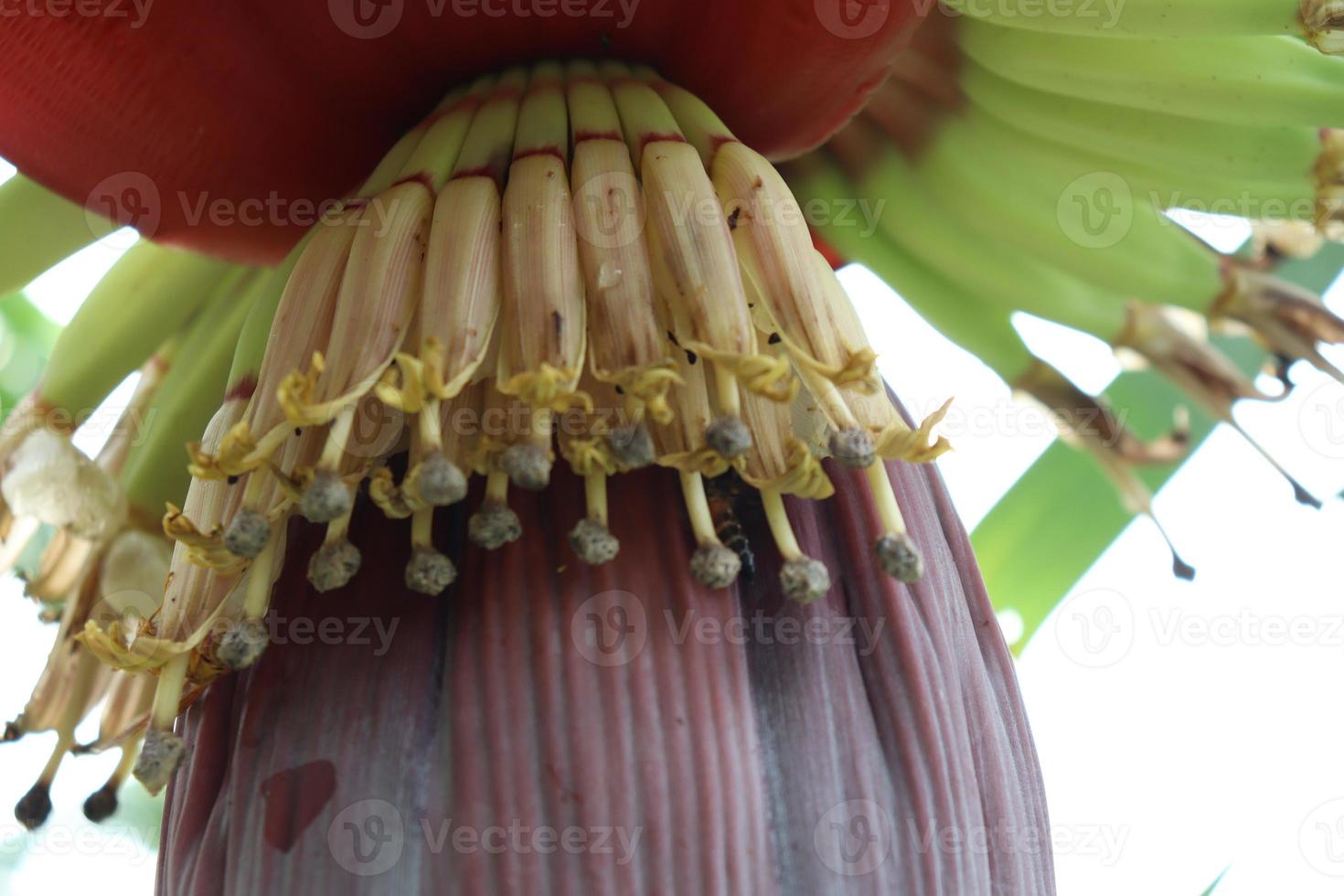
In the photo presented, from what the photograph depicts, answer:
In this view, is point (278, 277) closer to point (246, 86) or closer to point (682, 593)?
point (246, 86)

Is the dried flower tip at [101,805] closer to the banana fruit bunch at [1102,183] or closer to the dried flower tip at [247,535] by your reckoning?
the dried flower tip at [247,535]

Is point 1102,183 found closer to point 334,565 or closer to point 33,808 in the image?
point 334,565

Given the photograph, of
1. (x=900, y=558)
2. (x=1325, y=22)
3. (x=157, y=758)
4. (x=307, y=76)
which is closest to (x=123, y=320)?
(x=307, y=76)

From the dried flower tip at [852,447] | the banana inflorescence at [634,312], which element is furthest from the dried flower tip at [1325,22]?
the dried flower tip at [852,447]

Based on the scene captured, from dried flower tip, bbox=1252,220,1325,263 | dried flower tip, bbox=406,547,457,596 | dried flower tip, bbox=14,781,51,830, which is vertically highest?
dried flower tip, bbox=1252,220,1325,263

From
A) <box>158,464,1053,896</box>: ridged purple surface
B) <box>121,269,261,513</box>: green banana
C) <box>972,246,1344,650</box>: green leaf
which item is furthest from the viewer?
<box>972,246,1344,650</box>: green leaf

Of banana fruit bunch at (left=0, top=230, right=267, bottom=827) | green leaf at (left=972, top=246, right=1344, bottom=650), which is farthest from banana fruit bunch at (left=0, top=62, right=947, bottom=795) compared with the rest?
green leaf at (left=972, top=246, right=1344, bottom=650)

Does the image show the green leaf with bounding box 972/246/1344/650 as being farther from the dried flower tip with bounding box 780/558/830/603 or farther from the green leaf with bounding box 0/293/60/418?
the green leaf with bounding box 0/293/60/418
